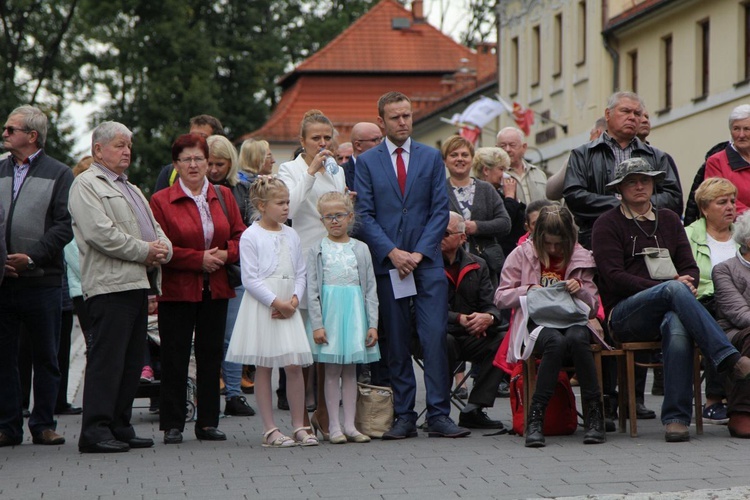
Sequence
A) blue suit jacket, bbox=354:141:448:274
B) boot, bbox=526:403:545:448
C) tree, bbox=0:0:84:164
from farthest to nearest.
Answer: tree, bbox=0:0:84:164 → blue suit jacket, bbox=354:141:448:274 → boot, bbox=526:403:545:448

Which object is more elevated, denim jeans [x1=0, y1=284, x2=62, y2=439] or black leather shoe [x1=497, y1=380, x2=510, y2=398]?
denim jeans [x1=0, y1=284, x2=62, y2=439]

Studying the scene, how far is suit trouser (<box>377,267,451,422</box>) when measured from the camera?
10328mm

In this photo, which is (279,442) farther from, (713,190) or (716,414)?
(713,190)

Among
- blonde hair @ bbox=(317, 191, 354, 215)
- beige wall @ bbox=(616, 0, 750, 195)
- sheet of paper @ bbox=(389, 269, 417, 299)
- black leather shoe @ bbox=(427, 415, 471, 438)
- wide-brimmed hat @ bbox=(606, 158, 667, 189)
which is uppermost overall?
beige wall @ bbox=(616, 0, 750, 195)

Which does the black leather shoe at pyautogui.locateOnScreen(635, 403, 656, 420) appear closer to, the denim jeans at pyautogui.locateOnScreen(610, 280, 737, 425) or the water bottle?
the denim jeans at pyautogui.locateOnScreen(610, 280, 737, 425)


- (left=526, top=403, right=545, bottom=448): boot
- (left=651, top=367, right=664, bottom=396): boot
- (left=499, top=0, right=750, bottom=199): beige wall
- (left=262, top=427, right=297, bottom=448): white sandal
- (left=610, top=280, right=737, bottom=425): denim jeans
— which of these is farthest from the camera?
(left=499, top=0, right=750, bottom=199): beige wall

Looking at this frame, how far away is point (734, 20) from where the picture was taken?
29984 mm

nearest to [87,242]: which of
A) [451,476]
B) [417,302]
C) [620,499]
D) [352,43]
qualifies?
[417,302]

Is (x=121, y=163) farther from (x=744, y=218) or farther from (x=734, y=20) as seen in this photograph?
(x=734, y=20)

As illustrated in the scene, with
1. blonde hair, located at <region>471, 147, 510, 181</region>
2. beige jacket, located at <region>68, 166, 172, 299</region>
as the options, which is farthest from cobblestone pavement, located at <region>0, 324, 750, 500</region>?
blonde hair, located at <region>471, 147, 510, 181</region>

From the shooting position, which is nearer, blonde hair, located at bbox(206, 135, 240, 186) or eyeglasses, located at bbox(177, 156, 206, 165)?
eyeglasses, located at bbox(177, 156, 206, 165)

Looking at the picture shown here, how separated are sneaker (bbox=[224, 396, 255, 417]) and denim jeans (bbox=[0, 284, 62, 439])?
7.05 feet

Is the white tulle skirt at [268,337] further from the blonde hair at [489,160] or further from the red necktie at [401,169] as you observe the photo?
the blonde hair at [489,160]

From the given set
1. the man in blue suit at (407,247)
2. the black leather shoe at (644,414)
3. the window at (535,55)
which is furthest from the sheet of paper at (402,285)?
the window at (535,55)
